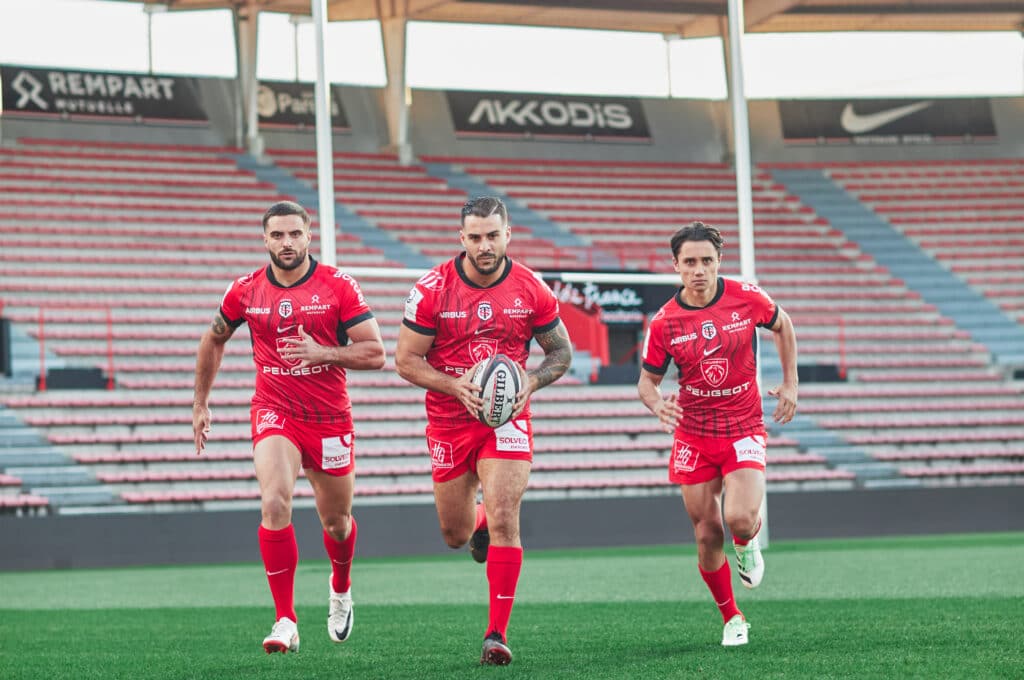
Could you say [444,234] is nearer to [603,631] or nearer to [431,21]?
[431,21]

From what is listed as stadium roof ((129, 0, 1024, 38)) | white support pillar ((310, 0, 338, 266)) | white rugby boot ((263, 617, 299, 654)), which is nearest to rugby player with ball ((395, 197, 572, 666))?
white rugby boot ((263, 617, 299, 654))

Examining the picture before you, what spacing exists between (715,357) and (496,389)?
1.24 m

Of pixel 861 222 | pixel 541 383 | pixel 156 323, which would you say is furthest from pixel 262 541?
pixel 861 222

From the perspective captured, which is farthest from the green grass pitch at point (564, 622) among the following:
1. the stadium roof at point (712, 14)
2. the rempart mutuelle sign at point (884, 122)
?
the rempart mutuelle sign at point (884, 122)

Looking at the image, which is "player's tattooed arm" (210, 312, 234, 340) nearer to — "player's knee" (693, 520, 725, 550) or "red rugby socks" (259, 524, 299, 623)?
"red rugby socks" (259, 524, 299, 623)

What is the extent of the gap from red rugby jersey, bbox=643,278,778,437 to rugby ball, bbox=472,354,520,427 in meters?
0.98

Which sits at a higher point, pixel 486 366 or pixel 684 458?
pixel 486 366

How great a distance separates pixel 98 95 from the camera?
23531 mm

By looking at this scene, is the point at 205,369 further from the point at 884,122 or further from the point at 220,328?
the point at 884,122

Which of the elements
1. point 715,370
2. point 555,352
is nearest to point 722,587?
point 715,370

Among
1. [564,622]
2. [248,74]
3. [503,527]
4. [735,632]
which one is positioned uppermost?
[248,74]

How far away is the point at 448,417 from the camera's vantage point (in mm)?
6066

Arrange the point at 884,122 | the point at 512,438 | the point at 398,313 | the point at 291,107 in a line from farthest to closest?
1. the point at 884,122
2. the point at 291,107
3. the point at 398,313
4. the point at 512,438

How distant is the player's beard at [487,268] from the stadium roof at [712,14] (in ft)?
50.8
